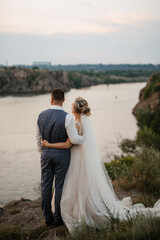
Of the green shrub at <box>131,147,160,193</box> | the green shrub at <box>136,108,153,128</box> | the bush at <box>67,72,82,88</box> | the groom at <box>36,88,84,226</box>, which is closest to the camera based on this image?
the groom at <box>36,88,84,226</box>

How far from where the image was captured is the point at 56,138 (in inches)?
154

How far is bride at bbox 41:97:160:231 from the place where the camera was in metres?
3.99

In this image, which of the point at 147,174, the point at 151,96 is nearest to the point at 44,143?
the point at 147,174

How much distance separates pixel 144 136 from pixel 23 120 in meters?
24.7

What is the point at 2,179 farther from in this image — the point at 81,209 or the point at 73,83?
the point at 73,83

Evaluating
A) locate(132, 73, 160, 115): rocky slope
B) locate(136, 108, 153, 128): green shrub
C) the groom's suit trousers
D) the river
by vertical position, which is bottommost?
the river

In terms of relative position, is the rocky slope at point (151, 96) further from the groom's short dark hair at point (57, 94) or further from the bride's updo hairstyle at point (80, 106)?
the groom's short dark hair at point (57, 94)

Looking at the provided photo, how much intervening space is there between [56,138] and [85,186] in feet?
2.71

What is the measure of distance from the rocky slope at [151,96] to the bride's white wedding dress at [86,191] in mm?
40262

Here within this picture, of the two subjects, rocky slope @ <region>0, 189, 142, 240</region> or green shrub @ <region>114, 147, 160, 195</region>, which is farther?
green shrub @ <region>114, 147, 160, 195</region>

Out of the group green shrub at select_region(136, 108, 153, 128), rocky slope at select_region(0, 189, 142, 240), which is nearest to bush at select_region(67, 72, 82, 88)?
green shrub at select_region(136, 108, 153, 128)

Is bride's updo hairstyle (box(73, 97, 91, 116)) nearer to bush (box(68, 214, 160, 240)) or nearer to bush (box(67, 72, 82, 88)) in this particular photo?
bush (box(68, 214, 160, 240))

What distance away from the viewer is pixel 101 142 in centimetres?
3111

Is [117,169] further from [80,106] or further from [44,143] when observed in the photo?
[44,143]
